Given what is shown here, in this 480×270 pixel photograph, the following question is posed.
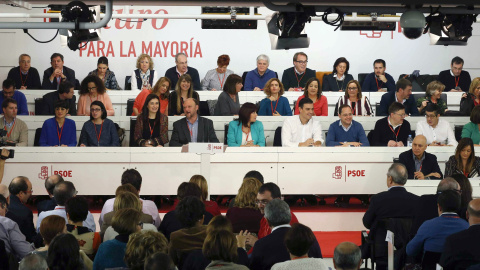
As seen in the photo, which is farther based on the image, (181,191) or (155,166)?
(155,166)

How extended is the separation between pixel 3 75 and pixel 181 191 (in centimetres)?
961

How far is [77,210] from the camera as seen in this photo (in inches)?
219

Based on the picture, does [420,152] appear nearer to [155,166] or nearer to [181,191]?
[155,166]

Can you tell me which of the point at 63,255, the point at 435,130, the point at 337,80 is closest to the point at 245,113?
the point at 435,130

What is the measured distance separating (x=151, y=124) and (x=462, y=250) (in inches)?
219

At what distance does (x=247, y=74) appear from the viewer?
1266cm

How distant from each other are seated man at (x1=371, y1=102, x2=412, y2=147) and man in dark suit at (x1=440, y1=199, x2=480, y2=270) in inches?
192

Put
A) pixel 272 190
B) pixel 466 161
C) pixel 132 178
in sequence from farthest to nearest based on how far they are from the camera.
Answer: pixel 466 161 → pixel 132 178 → pixel 272 190

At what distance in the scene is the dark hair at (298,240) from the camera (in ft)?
15.0

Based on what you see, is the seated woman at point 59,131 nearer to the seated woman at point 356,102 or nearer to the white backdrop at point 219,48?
the seated woman at point 356,102

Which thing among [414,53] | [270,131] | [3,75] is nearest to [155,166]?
[270,131]

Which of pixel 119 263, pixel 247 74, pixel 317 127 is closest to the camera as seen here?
pixel 119 263

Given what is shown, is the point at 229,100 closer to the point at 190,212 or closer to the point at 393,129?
the point at 393,129

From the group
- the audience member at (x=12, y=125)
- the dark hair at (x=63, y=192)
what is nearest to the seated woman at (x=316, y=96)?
the audience member at (x=12, y=125)
